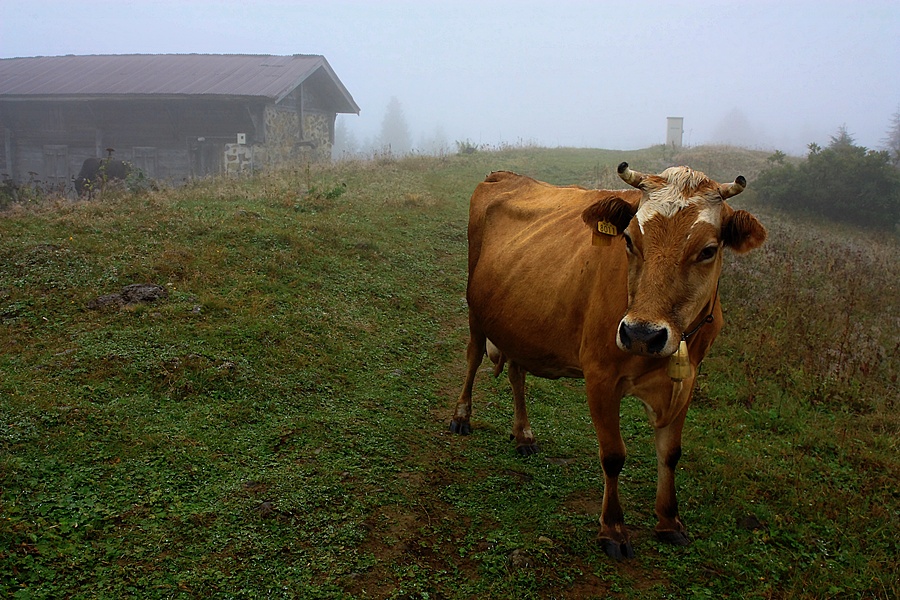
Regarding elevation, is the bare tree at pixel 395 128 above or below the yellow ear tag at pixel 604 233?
above

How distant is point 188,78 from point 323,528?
24.9 meters

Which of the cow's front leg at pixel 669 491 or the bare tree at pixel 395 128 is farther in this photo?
the bare tree at pixel 395 128

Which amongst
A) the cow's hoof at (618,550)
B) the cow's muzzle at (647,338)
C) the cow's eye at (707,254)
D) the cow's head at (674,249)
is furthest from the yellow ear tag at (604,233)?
the cow's hoof at (618,550)

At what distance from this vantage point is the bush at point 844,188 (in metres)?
16.9

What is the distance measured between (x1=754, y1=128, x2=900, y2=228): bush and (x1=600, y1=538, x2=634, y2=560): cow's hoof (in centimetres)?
1655

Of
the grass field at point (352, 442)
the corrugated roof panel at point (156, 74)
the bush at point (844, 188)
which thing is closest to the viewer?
the grass field at point (352, 442)

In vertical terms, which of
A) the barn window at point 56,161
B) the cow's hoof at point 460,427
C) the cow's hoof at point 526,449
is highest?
the barn window at point 56,161

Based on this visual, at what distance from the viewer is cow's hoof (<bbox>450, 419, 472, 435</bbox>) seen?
18.6 feet

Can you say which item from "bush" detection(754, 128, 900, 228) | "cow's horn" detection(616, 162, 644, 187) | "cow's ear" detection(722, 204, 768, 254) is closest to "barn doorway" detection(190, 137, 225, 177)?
"bush" detection(754, 128, 900, 228)

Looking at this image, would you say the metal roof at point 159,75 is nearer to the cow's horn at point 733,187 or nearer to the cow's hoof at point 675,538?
the cow's horn at point 733,187

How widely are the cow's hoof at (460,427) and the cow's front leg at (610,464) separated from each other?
178 centimetres

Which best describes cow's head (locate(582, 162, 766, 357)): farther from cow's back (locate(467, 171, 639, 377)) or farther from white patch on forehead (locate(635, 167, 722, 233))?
cow's back (locate(467, 171, 639, 377))

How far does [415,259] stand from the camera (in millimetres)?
10820

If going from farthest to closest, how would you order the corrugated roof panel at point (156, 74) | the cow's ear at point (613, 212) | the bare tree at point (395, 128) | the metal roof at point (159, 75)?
the bare tree at point (395, 128)
the corrugated roof panel at point (156, 74)
the metal roof at point (159, 75)
the cow's ear at point (613, 212)
